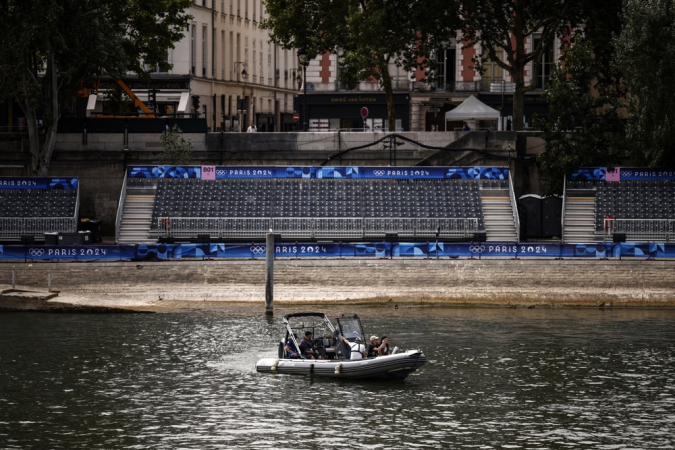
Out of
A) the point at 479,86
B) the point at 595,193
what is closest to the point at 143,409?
the point at 595,193

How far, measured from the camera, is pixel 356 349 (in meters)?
42.4

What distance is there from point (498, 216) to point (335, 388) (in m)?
26.3

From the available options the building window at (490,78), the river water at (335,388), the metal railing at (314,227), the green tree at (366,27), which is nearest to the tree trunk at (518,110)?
the green tree at (366,27)

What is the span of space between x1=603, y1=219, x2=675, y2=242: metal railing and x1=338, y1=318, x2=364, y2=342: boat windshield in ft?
75.8

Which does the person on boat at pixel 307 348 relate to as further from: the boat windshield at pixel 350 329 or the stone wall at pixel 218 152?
the stone wall at pixel 218 152

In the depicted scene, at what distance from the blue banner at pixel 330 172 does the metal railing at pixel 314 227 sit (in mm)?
4358

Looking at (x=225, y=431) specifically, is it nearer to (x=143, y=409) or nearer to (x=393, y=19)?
(x=143, y=409)

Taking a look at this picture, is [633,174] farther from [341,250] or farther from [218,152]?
[218,152]

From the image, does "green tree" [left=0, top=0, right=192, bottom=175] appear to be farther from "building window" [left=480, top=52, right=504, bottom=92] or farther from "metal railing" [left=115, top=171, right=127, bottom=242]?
"building window" [left=480, top=52, right=504, bottom=92]

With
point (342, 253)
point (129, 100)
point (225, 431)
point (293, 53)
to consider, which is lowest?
point (225, 431)

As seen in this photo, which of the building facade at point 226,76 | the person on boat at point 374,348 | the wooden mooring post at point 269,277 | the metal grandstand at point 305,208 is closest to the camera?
the person on boat at point 374,348

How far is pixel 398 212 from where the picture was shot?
65375mm

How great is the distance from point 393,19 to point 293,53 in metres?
41.9

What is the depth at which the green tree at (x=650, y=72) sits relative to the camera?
65.4 metres
